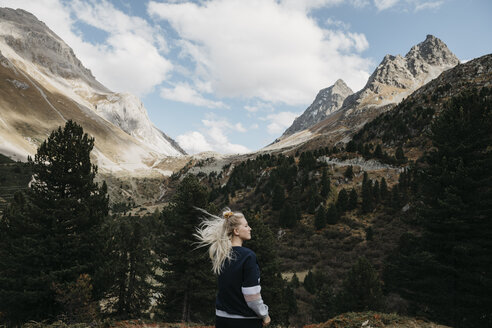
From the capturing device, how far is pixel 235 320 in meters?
3.01

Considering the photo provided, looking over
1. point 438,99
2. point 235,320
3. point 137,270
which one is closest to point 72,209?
point 137,270

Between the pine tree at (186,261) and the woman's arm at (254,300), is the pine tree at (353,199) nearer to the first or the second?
the pine tree at (186,261)

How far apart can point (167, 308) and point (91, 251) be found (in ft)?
23.9

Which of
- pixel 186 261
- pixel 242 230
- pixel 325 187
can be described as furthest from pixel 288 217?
pixel 242 230

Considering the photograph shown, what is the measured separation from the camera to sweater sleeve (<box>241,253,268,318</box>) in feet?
9.57

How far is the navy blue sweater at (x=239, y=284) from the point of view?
118 inches

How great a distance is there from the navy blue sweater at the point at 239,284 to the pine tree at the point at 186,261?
500 inches

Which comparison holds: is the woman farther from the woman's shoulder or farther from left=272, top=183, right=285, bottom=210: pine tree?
left=272, top=183, right=285, bottom=210: pine tree

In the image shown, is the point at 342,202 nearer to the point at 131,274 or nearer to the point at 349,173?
the point at 349,173

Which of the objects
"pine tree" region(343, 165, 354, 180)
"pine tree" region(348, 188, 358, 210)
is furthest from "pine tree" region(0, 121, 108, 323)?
"pine tree" region(343, 165, 354, 180)

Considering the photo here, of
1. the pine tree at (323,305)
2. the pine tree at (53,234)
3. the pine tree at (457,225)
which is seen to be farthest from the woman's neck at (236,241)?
the pine tree at (323,305)

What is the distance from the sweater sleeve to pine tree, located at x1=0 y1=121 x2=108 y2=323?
11511 mm

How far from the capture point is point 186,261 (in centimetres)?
1583

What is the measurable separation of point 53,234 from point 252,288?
513 inches
